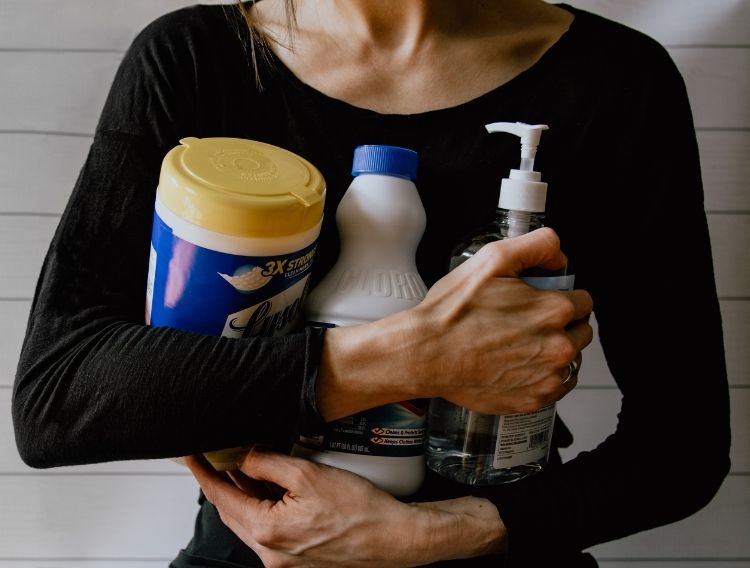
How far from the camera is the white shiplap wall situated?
0.94 metres

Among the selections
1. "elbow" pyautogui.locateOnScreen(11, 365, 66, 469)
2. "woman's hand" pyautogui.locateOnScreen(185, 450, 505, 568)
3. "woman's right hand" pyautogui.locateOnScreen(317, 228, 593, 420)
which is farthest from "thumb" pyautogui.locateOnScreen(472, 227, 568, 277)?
"elbow" pyautogui.locateOnScreen(11, 365, 66, 469)

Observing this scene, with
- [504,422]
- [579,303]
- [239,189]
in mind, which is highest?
[239,189]

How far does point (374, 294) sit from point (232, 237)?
0.14 metres

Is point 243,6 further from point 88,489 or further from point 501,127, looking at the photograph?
point 88,489

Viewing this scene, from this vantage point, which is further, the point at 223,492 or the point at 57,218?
the point at 57,218

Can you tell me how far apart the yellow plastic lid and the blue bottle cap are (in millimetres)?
50

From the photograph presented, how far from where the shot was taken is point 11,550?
105 cm

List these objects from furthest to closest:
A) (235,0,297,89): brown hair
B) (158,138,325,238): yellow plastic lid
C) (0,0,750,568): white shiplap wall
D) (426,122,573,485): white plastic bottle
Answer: (0,0,750,568): white shiplap wall
(235,0,297,89): brown hair
(426,122,573,485): white plastic bottle
(158,138,325,238): yellow plastic lid

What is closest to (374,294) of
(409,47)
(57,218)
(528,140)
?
(528,140)

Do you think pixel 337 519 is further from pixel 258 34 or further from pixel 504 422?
pixel 258 34

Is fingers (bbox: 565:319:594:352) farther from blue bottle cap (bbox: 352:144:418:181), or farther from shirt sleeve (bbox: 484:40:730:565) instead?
blue bottle cap (bbox: 352:144:418:181)

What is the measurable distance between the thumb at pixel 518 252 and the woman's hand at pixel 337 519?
22 cm

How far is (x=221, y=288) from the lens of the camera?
54 centimetres

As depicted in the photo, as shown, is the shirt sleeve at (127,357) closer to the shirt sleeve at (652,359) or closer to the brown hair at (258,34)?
the brown hair at (258,34)
